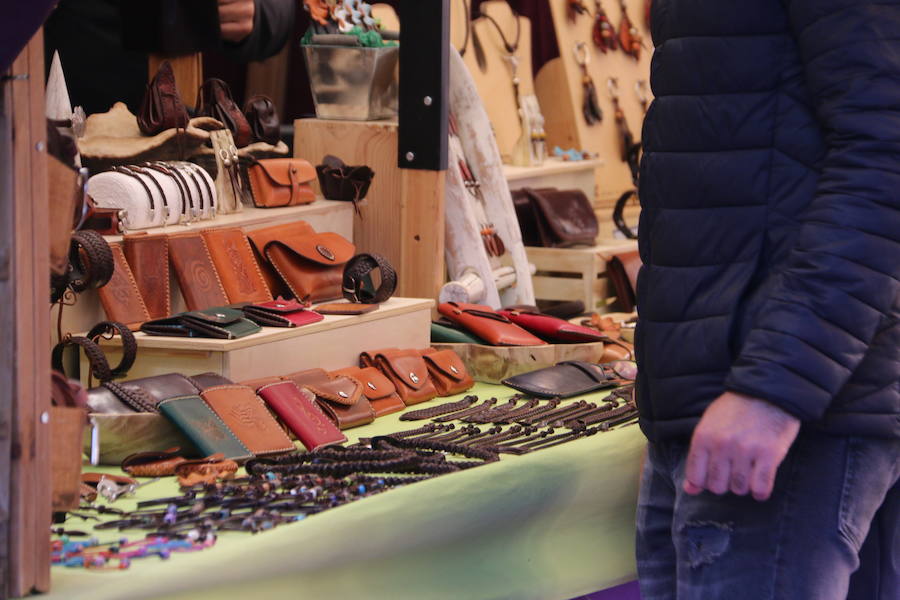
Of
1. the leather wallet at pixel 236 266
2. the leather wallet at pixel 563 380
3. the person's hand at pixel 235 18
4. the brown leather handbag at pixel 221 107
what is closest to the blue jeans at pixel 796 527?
the leather wallet at pixel 563 380

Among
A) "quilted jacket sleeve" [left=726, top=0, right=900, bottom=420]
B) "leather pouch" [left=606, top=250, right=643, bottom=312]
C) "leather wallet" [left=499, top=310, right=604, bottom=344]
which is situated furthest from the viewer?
"leather pouch" [left=606, top=250, right=643, bottom=312]

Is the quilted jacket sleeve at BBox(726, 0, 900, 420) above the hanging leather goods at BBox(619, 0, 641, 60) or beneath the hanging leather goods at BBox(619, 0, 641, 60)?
beneath

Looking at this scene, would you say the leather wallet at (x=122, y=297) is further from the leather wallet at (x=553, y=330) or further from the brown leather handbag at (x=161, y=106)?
the leather wallet at (x=553, y=330)

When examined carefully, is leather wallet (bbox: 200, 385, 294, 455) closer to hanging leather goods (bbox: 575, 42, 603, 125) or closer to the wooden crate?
the wooden crate

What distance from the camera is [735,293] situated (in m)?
1.83

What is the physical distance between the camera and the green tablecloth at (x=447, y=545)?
1.95m

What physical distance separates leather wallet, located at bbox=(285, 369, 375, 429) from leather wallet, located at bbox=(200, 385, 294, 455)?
20 centimetres

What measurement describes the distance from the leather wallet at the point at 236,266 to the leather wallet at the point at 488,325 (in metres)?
0.52

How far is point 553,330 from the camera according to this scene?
11.5ft

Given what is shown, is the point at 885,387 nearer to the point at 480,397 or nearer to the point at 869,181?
the point at 869,181

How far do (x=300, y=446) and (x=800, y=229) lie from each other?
4.18ft

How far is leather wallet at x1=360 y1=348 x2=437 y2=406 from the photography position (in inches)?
122

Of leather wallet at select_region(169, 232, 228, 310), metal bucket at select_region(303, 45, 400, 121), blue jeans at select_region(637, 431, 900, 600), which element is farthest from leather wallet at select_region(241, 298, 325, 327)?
blue jeans at select_region(637, 431, 900, 600)

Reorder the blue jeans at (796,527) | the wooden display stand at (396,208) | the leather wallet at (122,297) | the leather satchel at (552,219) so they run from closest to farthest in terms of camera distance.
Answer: the blue jeans at (796,527) < the leather wallet at (122,297) < the wooden display stand at (396,208) < the leather satchel at (552,219)
